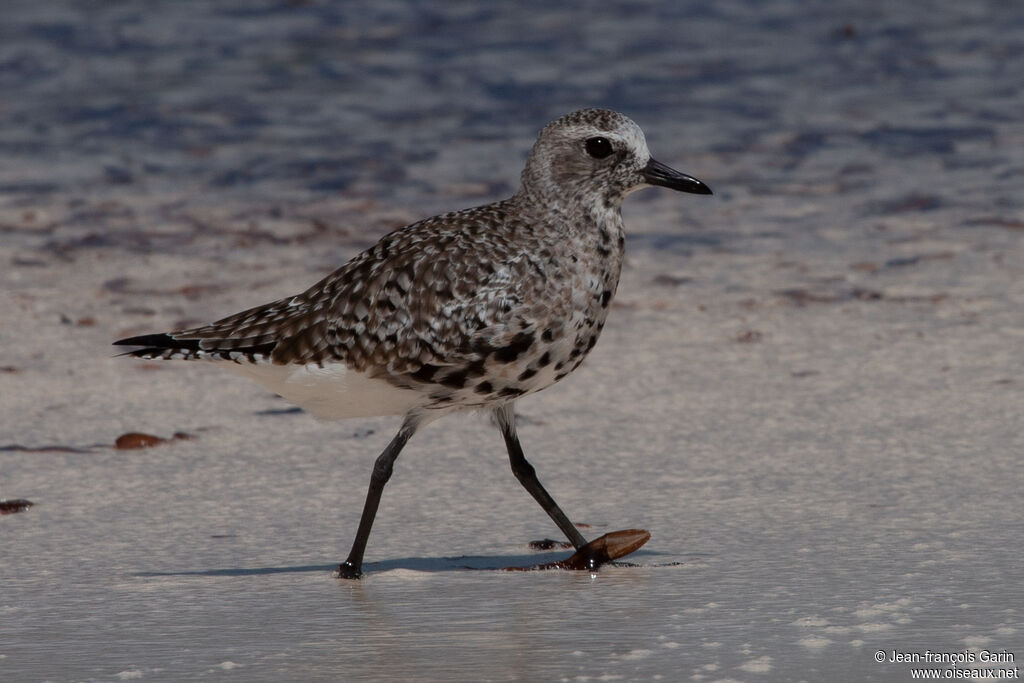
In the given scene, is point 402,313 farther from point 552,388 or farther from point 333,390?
point 552,388

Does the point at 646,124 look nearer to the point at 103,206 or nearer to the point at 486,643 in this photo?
the point at 103,206

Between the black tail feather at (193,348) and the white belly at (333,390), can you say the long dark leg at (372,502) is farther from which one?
the black tail feather at (193,348)

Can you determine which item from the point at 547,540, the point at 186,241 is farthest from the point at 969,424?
the point at 186,241

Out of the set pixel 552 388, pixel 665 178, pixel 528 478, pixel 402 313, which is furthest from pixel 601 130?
pixel 552 388

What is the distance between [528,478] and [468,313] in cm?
74

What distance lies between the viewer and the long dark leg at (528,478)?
5668 mm

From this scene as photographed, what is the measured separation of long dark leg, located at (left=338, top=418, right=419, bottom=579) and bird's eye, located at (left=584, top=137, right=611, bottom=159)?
1.13 meters

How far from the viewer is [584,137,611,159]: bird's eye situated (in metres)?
5.71

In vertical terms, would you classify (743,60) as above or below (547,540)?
above

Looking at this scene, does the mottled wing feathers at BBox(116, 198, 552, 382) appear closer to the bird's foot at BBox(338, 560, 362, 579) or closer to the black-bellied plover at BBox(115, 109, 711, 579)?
the black-bellied plover at BBox(115, 109, 711, 579)

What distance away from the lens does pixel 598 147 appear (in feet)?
18.7

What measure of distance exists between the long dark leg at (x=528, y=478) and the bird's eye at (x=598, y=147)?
3.08ft

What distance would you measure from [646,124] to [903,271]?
4278 millimetres

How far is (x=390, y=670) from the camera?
176 inches
